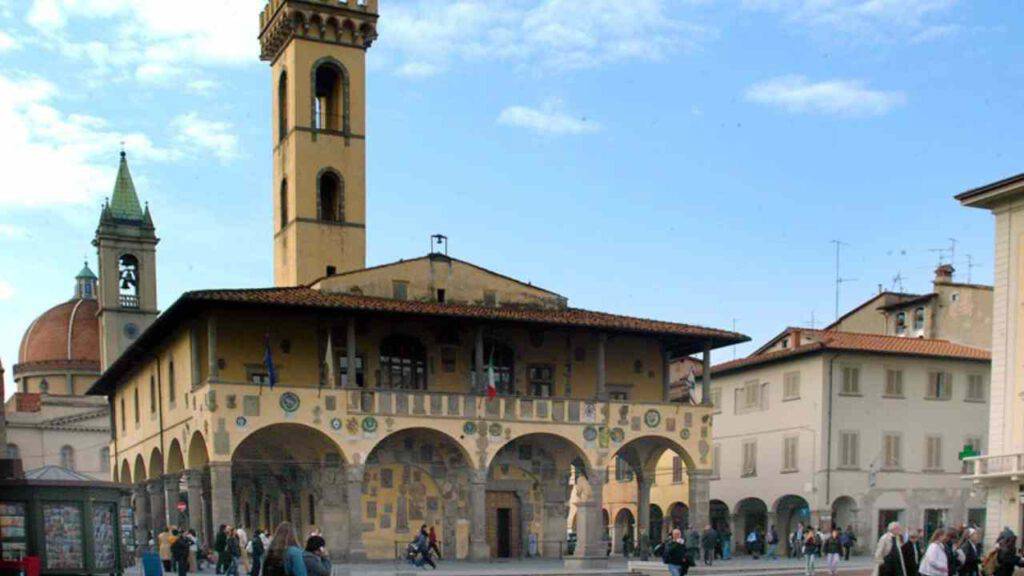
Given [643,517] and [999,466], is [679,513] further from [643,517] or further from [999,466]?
[999,466]

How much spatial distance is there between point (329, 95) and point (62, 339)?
45.7 meters

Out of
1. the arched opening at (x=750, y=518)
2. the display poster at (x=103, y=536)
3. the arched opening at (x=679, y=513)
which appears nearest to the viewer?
the display poster at (x=103, y=536)

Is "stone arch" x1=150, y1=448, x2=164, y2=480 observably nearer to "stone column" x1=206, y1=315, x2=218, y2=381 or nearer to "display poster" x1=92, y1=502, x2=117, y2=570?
"stone column" x1=206, y1=315, x2=218, y2=381

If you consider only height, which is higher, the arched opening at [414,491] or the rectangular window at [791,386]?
the rectangular window at [791,386]

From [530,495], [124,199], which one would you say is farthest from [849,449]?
[124,199]

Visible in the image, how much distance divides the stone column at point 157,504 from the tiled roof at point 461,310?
29.8 feet

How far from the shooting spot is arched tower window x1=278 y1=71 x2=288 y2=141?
47.9m

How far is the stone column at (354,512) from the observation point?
123 feet

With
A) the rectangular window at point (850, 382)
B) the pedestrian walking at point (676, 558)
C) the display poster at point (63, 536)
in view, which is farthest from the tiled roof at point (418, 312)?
the display poster at point (63, 536)

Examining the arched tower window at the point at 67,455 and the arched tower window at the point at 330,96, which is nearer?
the arched tower window at the point at 330,96

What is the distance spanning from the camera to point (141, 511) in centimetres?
4806

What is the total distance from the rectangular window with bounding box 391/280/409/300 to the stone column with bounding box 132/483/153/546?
12.3 m

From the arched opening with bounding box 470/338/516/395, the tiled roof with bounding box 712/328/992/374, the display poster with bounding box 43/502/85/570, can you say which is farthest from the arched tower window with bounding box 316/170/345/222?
the display poster with bounding box 43/502/85/570

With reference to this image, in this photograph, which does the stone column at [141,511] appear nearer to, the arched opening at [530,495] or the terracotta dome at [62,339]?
the arched opening at [530,495]
